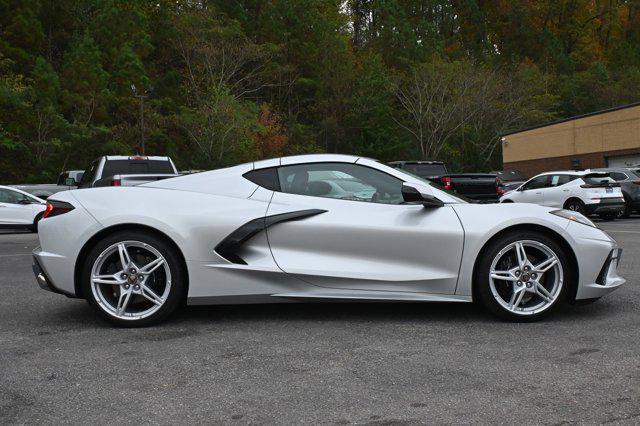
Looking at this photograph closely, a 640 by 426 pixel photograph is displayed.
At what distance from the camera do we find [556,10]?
78375 millimetres

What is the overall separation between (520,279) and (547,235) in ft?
1.38

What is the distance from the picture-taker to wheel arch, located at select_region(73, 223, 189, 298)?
521cm

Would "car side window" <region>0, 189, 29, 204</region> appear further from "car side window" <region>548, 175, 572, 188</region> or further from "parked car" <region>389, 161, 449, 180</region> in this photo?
"car side window" <region>548, 175, 572, 188</region>

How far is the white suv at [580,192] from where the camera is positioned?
62.7 feet

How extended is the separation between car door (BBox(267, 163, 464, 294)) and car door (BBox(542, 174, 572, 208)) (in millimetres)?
15751

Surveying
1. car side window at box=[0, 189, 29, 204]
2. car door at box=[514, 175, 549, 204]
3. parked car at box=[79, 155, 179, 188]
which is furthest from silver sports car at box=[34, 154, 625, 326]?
car door at box=[514, 175, 549, 204]

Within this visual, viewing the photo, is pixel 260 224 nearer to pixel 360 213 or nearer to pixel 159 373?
pixel 360 213

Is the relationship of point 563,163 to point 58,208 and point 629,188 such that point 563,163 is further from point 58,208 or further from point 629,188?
point 58,208

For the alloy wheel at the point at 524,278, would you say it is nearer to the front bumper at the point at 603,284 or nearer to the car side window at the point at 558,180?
the front bumper at the point at 603,284

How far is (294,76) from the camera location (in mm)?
66688

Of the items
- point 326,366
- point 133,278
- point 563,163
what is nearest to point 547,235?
point 326,366

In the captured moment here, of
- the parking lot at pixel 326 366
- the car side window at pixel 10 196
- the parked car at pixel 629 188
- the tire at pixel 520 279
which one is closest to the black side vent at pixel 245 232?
the parking lot at pixel 326 366

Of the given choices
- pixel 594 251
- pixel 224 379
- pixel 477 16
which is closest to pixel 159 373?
pixel 224 379

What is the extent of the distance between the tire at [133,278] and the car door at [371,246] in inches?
31.1
